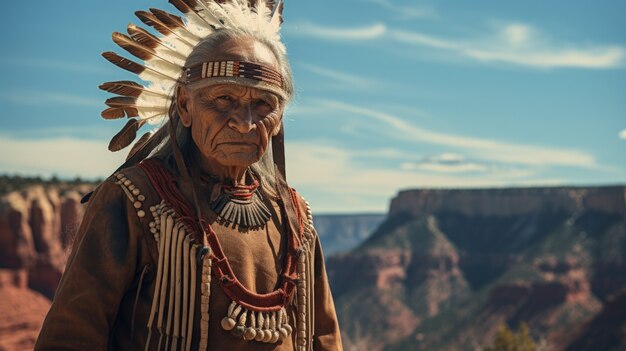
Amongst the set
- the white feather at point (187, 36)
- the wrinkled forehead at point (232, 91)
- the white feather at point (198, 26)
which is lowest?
the wrinkled forehead at point (232, 91)

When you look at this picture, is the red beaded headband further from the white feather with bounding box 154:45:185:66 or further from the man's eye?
the white feather with bounding box 154:45:185:66

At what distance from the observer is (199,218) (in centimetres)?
439

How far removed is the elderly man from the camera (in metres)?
4.23

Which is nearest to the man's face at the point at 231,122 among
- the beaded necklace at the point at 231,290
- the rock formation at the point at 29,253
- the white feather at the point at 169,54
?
the beaded necklace at the point at 231,290

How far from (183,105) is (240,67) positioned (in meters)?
0.38

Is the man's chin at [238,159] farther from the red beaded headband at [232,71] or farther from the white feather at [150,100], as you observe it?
the white feather at [150,100]

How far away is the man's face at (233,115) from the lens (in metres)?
4.43

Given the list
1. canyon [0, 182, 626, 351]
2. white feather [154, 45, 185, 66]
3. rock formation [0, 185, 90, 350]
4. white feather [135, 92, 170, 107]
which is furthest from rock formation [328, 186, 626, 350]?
white feather [154, 45, 185, 66]

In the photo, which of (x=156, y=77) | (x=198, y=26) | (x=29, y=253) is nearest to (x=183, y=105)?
(x=156, y=77)

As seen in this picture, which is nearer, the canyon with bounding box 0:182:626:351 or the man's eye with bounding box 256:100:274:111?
the man's eye with bounding box 256:100:274:111

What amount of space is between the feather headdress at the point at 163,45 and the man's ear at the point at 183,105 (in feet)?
0.29

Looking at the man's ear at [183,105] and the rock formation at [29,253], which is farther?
the rock formation at [29,253]

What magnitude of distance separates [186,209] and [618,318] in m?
74.4

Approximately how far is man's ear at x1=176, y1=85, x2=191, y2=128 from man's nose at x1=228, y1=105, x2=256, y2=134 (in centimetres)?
28
